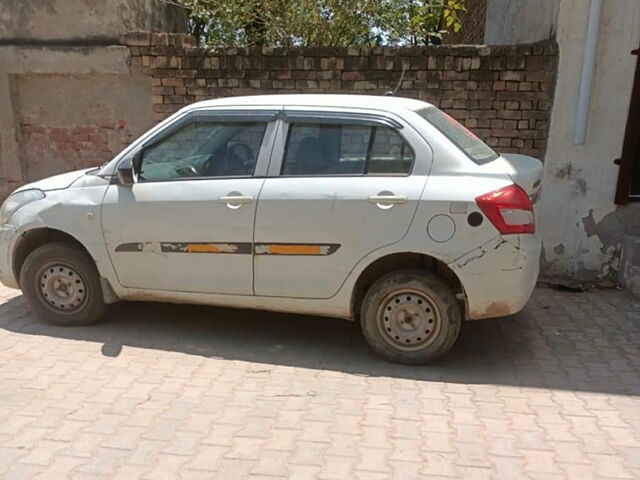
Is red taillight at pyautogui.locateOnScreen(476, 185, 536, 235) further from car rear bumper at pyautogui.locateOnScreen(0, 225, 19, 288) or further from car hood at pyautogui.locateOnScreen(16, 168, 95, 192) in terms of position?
car rear bumper at pyautogui.locateOnScreen(0, 225, 19, 288)

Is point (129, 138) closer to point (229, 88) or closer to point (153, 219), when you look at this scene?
point (229, 88)

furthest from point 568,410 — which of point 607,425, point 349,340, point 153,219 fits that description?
point 153,219

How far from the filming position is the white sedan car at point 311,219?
125 inches

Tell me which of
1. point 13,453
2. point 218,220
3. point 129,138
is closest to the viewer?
point 13,453

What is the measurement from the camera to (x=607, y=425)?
2.78m

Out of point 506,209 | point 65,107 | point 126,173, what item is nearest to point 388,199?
point 506,209

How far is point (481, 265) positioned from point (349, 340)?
1.20 metres

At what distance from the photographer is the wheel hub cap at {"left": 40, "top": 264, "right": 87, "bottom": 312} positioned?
12.7ft

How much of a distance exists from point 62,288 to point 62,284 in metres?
0.03

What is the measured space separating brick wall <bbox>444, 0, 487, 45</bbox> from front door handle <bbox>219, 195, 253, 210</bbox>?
22.5 ft

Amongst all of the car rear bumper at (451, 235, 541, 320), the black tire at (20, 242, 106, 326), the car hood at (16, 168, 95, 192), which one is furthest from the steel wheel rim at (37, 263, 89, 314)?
the car rear bumper at (451, 235, 541, 320)

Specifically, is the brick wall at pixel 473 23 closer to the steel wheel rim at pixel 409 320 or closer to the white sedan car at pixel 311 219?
the white sedan car at pixel 311 219

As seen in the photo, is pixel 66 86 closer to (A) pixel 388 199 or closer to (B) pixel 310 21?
(B) pixel 310 21

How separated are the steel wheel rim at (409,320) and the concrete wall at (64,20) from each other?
4978 millimetres
